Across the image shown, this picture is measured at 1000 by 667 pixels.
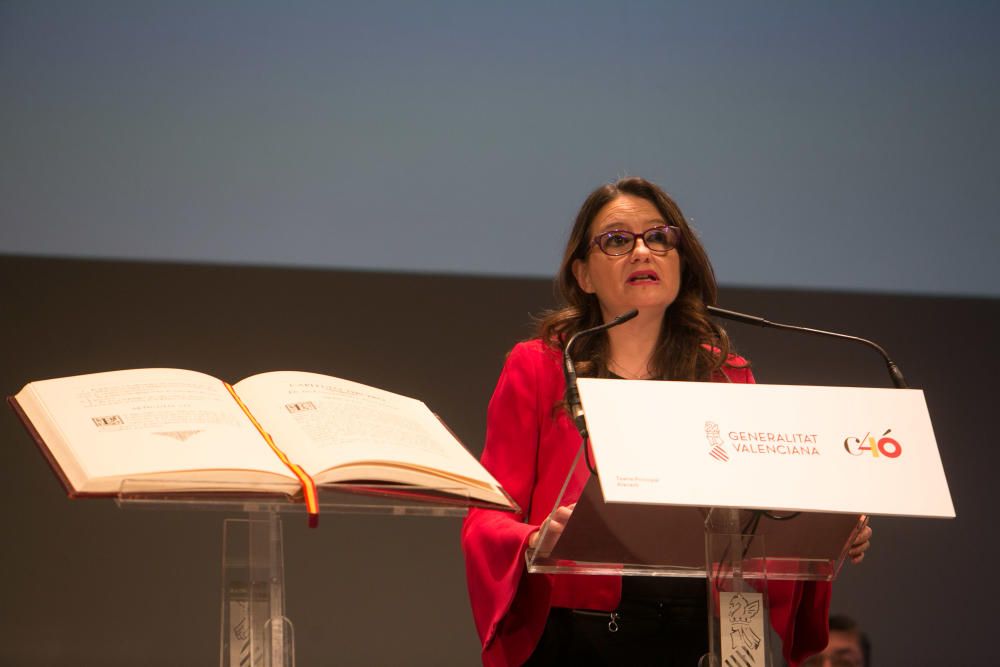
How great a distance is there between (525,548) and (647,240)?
705 millimetres

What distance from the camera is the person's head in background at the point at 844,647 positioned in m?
3.34

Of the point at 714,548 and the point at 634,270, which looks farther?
the point at 634,270

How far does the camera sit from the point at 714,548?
140cm

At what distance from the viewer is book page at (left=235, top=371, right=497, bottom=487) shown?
53.1 inches

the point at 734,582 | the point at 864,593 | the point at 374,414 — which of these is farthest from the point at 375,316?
the point at 734,582

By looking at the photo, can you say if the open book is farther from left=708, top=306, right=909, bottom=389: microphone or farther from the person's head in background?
the person's head in background

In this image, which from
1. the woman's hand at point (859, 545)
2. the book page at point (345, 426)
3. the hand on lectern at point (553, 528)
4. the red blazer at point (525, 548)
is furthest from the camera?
the red blazer at point (525, 548)

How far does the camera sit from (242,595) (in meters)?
1.35

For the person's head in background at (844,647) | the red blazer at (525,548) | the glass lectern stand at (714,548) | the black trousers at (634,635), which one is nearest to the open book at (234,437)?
the glass lectern stand at (714,548)

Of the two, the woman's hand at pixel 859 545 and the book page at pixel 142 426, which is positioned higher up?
the book page at pixel 142 426

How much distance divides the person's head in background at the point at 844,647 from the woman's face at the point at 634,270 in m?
1.58

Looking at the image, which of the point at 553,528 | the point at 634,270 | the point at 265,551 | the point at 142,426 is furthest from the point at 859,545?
the point at 142,426

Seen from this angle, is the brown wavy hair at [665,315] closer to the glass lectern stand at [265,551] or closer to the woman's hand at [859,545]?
the woman's hand at [859,545]

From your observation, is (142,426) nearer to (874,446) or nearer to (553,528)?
(553,528)
